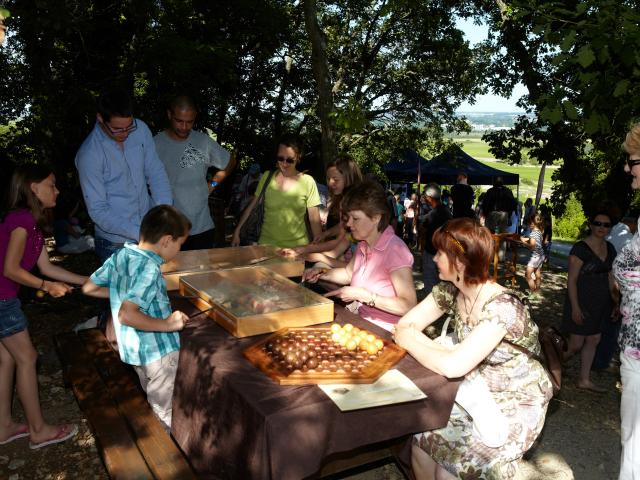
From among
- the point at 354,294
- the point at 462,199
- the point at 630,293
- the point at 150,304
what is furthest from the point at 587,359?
the point at 462,199

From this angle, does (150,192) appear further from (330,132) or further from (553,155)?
(553,155)

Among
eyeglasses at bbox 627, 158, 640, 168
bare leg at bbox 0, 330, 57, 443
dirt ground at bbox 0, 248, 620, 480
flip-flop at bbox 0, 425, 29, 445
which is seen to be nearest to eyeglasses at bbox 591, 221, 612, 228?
dirt ground at bbox 0, 248, 620, 480

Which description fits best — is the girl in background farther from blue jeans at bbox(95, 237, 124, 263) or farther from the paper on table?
the paper on table

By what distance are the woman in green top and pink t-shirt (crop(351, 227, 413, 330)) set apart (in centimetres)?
129

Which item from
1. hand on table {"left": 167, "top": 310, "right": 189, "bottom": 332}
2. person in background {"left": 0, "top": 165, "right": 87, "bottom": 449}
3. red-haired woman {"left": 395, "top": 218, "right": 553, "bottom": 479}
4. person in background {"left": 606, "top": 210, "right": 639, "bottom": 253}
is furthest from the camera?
person in background {"left": 606, "top": 210, "right": 639, "bottom": 253}

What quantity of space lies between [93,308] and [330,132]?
3.60 meters

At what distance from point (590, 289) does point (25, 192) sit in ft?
15.0

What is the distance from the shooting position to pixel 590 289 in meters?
4.83

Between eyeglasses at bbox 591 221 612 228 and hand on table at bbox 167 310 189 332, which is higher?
eyeglasses at bbox 591 221 612 228

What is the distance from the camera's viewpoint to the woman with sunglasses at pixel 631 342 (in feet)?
7.98

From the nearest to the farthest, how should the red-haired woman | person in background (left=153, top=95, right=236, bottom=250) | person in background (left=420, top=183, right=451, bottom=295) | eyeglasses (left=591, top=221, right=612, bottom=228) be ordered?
1. the red-haired woman
2. person in background (left=153, top=95, right=236, bottom=250)
3. eyeglasses (left=591, top=221, right=612, bottom=228)
4. person in background (left=420, top=183, right=451, bottom=295)

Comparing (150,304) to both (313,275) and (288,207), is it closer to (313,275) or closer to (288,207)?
(313,275)

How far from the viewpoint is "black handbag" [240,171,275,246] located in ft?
15.3

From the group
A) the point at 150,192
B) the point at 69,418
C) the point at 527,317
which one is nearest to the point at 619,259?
the point at 527,317
